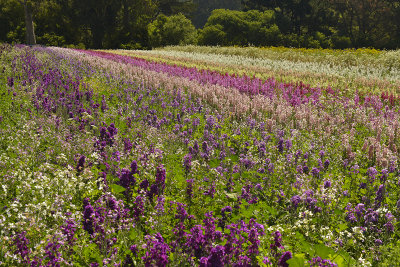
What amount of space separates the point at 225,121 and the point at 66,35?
46639 mm

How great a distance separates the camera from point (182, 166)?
559 cm

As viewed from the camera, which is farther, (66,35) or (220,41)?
(220,41)

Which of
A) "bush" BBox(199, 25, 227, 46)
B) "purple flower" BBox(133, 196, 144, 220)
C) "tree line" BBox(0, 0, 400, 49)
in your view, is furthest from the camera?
"bush" BBox(199, 25, 227, 46)

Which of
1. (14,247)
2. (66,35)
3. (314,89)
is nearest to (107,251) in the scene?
(14,247)

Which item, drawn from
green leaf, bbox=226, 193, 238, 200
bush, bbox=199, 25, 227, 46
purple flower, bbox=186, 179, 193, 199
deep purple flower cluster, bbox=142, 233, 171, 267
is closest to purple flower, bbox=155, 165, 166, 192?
purple flower, bbox=186, 179, 193, 199

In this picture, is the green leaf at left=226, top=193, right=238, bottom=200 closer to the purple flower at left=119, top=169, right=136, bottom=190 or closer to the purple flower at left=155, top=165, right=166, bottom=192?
the purple flower at left=155, top=165, right=166, bottom=192

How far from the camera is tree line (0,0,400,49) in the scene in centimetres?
4762

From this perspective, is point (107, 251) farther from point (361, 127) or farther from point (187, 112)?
point (361, 127)

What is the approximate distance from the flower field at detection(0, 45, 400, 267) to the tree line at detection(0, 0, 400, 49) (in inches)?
1485

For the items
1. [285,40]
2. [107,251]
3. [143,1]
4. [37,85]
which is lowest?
[107,251]

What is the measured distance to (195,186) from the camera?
→ 14.5ft

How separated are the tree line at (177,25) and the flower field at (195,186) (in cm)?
3773

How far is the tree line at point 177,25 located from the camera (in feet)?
156

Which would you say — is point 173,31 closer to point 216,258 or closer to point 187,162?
point 187,162
